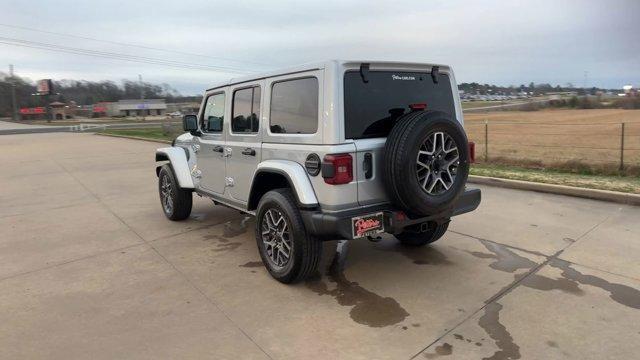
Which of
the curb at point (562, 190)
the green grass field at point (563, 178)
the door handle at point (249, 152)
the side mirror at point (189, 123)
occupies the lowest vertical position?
the curb at point (562, 190)

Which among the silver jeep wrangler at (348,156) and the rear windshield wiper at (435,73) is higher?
the rear windshield wiper at (435,73)

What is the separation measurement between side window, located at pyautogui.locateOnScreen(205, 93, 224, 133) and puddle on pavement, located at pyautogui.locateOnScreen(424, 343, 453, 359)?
A: 3.42 meters

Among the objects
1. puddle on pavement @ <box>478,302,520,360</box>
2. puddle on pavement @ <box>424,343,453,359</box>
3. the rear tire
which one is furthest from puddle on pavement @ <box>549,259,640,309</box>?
puddle on pavement @ <box>424,343,453,359</box>

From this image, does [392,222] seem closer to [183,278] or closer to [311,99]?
[311,99]

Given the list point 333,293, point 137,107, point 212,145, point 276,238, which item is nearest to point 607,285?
point 333,293

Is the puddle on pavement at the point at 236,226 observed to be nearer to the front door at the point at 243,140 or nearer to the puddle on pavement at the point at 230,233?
the puddle on pavement at the point at 230,233

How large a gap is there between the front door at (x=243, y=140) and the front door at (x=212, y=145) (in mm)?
214

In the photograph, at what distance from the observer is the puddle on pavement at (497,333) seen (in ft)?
9.70

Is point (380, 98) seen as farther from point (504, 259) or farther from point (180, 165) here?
point (180, 165)

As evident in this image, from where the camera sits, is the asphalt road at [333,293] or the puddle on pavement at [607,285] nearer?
the asphalt road at [333,293]

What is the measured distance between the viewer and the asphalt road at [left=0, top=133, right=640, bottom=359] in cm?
313

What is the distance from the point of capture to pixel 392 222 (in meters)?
3.82

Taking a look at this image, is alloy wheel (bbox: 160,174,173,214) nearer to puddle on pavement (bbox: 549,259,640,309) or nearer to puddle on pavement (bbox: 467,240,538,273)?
puddle on pavement (bbox: 467,240,538,273)

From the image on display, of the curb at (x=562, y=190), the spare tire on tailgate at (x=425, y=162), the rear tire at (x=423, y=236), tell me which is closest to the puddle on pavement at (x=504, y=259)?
the rear tire at (x=423, y=236)
